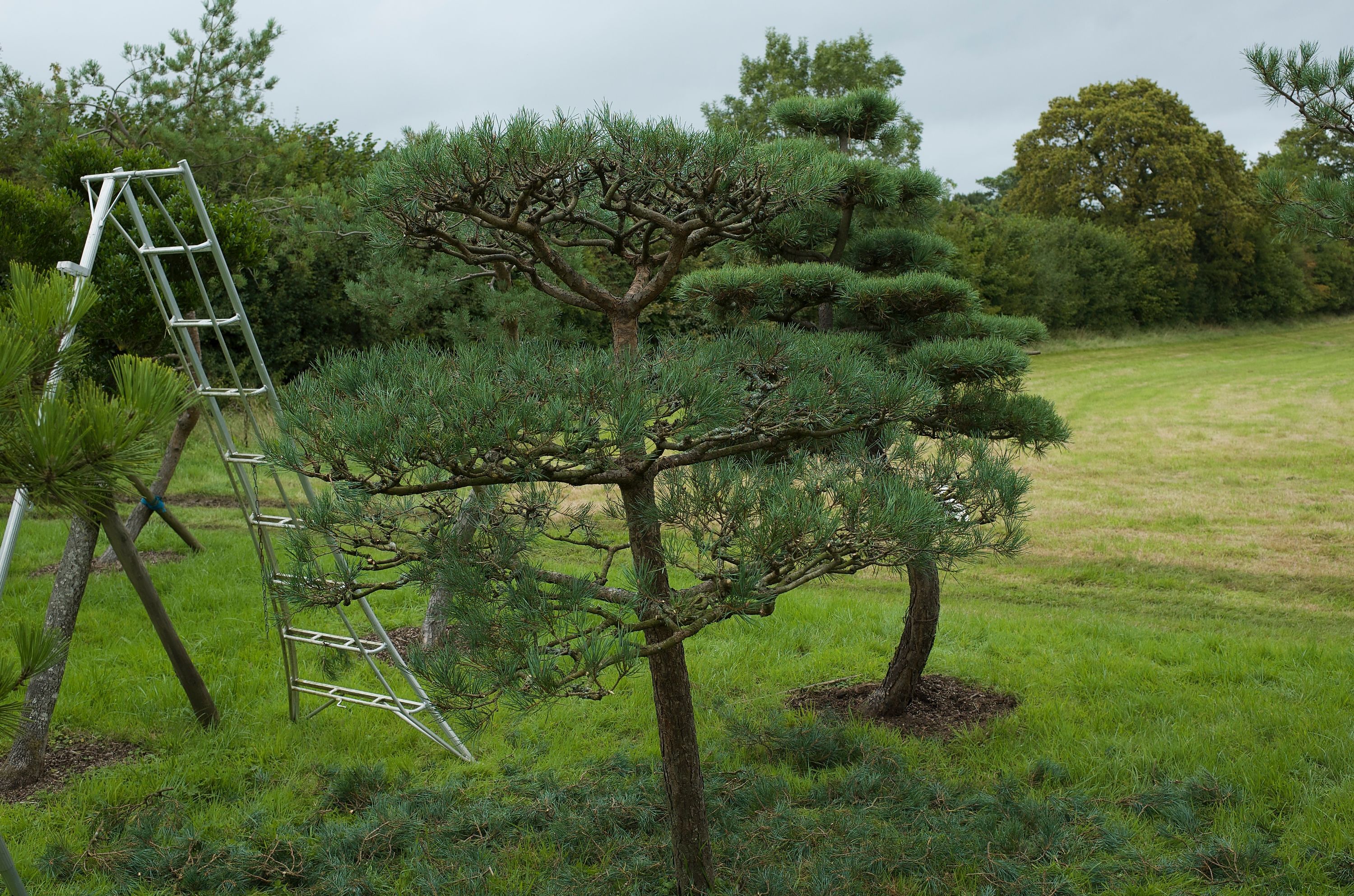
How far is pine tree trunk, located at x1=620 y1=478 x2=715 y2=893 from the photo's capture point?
8.71 ft

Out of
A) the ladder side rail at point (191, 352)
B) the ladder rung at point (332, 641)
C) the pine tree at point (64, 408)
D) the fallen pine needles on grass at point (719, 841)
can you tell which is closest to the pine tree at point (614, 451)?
the fallen pine needles on grass at point (719, 841)

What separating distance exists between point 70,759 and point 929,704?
3.80 meters

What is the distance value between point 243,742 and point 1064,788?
3.39m

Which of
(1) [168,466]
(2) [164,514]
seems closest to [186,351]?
(2) [164,514]

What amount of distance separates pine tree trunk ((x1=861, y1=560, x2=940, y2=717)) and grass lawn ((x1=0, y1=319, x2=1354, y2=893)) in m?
0.30

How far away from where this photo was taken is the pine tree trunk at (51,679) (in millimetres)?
3512

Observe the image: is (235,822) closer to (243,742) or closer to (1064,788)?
(243,742)

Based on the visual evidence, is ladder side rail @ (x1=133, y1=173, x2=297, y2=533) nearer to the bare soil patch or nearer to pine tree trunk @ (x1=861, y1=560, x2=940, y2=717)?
pine tree trunk @ (x1=861, y1=560, x2=940, y2=717)

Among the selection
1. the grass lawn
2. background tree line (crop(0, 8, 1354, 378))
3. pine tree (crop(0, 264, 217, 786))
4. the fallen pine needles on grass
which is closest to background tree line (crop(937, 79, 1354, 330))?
background tree line (crop(0, 8, 1354, 378))

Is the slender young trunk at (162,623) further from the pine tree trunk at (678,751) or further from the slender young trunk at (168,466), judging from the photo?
the pine tree trunk at (678,751)

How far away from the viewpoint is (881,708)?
4238 millimetres

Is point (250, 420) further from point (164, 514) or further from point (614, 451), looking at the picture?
point (614, 451)

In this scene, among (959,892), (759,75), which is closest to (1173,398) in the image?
(759,75)

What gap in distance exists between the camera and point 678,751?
271 centimetres
